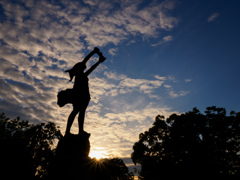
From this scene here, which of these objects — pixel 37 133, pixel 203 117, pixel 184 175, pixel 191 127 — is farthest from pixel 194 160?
pixel 37 133

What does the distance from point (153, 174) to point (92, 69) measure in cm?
2200

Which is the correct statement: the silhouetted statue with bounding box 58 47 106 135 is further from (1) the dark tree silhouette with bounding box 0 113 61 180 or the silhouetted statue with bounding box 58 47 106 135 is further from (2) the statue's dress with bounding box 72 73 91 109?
(1) the dark tree silhouette with bounding box 0 113 61 180

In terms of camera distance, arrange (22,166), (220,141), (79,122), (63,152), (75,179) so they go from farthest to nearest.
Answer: (220,141) < (22,166) < (79,122) < (63,152) < (75,179)

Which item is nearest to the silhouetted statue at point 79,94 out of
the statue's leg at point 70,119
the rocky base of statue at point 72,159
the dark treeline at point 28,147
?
the statue's leg at point 70,119

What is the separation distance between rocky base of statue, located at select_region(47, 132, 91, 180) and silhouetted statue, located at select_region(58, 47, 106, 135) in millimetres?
470

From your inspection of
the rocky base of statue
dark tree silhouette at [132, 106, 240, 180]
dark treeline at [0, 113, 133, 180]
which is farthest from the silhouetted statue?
dark tree silhouette at [132, 106, 240, 180]

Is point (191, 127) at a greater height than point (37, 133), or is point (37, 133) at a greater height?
point (191, 127)

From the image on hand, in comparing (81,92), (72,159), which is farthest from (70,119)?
(72,159)

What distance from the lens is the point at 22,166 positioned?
17406 mm

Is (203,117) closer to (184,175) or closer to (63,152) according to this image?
(184,175)

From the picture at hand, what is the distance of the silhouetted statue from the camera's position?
501cm

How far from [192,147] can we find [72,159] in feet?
Result: 76.2

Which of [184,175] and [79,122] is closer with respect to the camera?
[79,122]

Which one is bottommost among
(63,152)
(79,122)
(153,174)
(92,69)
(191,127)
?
(153,174)
